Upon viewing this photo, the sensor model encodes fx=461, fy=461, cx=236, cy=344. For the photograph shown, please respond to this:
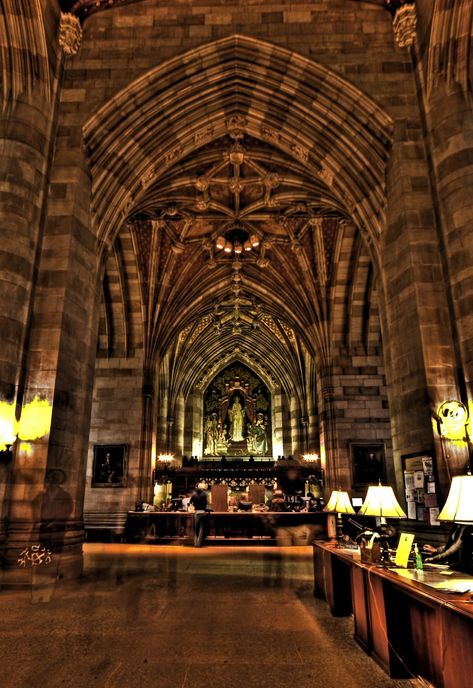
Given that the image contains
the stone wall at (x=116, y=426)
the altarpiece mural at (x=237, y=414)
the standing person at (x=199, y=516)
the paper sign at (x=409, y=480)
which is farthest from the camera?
the altarpiece mural at (x=237, y=414)

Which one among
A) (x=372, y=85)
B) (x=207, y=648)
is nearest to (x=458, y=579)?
(x=207, y=648)

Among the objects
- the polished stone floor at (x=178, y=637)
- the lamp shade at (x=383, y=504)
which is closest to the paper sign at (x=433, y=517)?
the polished stone floor at (x=178, y=637)

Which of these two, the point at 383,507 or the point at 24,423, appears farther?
the point at 24,423

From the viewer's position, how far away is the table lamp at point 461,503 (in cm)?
267

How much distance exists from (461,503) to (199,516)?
34.5 feet

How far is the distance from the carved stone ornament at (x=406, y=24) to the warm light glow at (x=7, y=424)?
9.79m

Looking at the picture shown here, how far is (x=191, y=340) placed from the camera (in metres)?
25.3

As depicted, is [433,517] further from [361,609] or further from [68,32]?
[68,32]

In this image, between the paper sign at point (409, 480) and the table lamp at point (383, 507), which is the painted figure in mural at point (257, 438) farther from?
the table lamp at point (383, 507)

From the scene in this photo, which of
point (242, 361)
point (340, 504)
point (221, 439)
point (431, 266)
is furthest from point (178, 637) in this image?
point (242, 361)

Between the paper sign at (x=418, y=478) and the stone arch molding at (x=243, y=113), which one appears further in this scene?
the stone arch molding at (x=243, y=113)

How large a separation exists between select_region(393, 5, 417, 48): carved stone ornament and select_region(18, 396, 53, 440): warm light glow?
9479 mm

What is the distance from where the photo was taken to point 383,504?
4.29 m

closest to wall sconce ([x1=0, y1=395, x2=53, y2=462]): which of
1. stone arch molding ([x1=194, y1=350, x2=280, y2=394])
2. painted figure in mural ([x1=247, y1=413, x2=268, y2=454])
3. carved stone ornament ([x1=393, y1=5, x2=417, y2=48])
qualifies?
carved stone ornament ([x1=393, y1=5, x2=417, y2=48])
